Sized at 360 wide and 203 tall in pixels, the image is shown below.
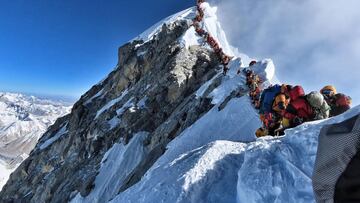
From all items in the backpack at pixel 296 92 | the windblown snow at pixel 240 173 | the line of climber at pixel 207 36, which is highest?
the line of climber at pixel 207 36

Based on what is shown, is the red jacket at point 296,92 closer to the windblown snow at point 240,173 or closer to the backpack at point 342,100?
the backpack at point 342,100

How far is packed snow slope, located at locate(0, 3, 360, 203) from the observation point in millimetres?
7820

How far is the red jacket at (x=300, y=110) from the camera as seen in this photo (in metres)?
11.7

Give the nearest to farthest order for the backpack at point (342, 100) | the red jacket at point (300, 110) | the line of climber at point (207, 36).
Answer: the red jacket at point (300, 110) → the backpack at point (342, 100) → the line of climber at point (207, 36)

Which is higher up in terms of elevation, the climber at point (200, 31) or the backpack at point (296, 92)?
the climber at point (200, 31)

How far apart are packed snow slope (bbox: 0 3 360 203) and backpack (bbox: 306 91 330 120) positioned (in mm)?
2653

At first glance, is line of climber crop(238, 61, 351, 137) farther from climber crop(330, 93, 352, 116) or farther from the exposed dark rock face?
the exposed dark rock face

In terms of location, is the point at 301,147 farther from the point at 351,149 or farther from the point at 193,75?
the point at 193,75

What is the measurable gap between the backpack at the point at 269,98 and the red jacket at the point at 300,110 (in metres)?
1.35

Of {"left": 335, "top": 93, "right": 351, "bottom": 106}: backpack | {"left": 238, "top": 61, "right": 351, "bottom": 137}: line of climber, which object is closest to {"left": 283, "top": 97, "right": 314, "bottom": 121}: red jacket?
{"left": 238, "top": 61, "right": 351, "bottom": 137}: line of climber

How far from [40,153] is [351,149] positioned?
58.8 m

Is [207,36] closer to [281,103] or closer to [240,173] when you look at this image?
[281,103]

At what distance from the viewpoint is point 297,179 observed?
22.5ft

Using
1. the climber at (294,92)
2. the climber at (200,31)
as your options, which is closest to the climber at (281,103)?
the climber at (294,92)
